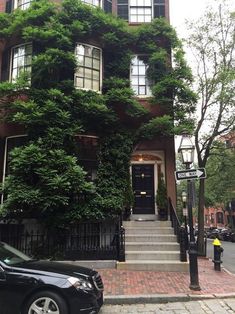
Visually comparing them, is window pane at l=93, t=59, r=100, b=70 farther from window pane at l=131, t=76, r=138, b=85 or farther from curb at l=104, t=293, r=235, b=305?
curb at l=104, t=293, r=235, b=305

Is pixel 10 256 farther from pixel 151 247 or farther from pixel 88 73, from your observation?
pixel 88 73

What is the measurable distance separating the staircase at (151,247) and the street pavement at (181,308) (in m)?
3.14

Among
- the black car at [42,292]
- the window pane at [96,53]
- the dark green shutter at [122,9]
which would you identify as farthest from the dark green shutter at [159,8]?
the black car at [42,292]

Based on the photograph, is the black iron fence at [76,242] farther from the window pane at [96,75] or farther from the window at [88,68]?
the window pane at [96,75]

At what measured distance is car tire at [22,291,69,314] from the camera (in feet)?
17.8

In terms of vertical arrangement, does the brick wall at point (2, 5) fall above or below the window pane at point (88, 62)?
above

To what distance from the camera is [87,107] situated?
500 inches

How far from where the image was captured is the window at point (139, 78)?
1505 cm

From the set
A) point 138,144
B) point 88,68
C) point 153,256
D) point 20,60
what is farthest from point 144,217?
point 20,60

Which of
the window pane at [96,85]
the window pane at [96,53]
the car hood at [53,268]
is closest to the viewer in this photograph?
the car hood at [53,268]

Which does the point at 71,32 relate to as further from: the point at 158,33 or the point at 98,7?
the point at 158,33

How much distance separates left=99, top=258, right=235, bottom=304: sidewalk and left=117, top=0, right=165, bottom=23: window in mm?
11392

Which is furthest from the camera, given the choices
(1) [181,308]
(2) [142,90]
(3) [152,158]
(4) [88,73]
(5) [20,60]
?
(2) [142,90]

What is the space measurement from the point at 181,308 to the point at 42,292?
9.85 feet
